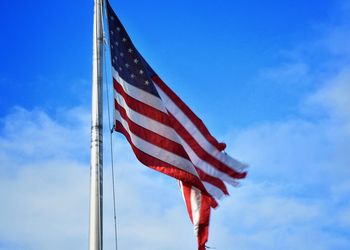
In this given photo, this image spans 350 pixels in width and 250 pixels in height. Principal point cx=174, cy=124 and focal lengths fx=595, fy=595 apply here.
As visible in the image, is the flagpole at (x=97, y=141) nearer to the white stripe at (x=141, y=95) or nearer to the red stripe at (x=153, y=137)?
the red stripe at (x=153, y=137)

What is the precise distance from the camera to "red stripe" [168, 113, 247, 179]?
1752 cm

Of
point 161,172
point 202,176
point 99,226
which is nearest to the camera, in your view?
point 99,226

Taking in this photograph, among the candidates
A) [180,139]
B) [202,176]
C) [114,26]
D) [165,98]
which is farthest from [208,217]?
[114,26]

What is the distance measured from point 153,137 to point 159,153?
498mm

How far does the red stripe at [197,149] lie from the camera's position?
1752cm

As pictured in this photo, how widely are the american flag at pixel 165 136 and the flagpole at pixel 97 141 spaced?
2.20 feet

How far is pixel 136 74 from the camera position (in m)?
17.2

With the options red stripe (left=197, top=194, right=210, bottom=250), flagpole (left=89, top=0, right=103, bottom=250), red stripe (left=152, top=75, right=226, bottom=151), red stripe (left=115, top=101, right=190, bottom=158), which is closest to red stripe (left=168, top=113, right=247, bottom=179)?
red stripe (left=152, top=75, right=226, bottom=151)

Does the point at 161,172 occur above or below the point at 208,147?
below

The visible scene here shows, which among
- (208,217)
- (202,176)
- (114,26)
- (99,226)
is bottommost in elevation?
(99,226)

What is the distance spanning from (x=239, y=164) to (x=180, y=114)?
2.36 m

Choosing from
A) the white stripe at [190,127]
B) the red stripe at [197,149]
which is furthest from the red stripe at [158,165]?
the white stripe at [190,127]

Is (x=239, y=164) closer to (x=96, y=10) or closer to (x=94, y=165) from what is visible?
(x=94, y=165)

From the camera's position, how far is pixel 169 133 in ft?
55.7
